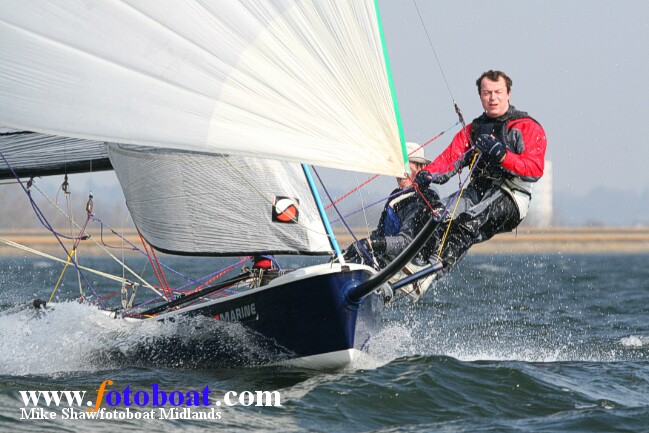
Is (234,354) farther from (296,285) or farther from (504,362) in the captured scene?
(504,362)

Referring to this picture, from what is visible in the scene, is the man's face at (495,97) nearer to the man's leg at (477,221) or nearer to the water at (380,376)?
the man's leg at (477,221)

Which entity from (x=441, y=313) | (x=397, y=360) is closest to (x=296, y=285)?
(x=397, y=360)

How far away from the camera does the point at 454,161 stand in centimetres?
685

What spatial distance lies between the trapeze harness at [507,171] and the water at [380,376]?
1.12 metres

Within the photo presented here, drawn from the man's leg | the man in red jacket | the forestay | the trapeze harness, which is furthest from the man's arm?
the forestay

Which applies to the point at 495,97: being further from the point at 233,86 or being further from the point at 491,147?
the point at 233,86

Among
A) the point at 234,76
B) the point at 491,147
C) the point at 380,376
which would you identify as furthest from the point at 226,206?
the point at 491,147

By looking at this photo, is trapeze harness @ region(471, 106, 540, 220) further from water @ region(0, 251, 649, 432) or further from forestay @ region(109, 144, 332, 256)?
forestay @ region(109, 144, 332, 256)

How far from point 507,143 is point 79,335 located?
10.6 feet

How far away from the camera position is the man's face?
679 cm

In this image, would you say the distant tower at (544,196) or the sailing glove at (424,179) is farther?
the distant tower at (544,196)

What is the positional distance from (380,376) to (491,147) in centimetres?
157

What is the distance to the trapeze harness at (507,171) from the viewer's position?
6703 mm

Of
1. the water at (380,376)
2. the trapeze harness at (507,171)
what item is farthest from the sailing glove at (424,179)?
the water at (380,376)
